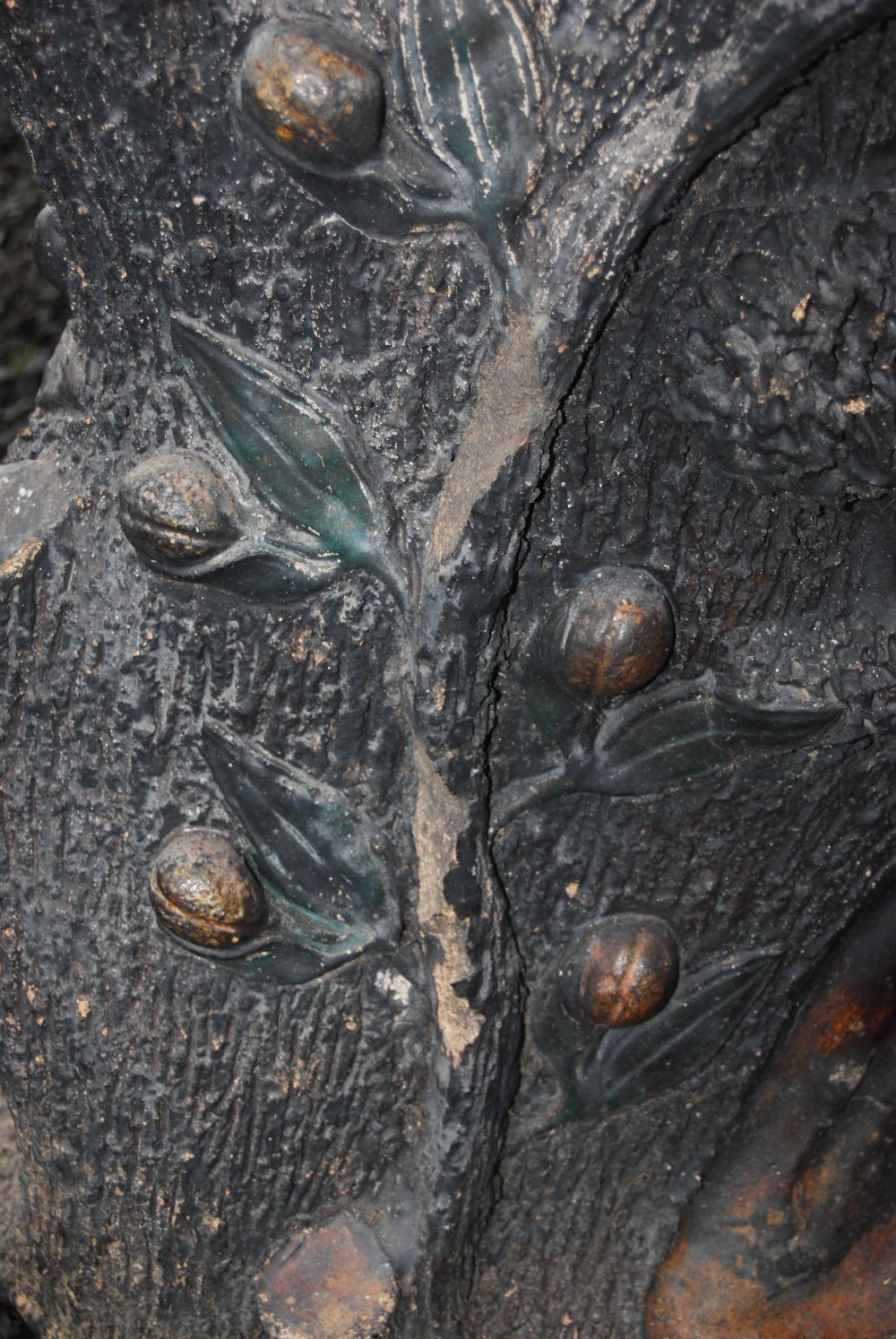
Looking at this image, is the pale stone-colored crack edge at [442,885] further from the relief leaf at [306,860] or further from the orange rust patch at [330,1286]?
the orange rust patch at [330,1286]

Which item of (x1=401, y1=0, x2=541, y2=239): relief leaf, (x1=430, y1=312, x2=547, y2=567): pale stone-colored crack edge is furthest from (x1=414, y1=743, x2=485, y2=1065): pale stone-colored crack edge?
(x1=401, y1=0, x2=541, y2=239): relief leaf

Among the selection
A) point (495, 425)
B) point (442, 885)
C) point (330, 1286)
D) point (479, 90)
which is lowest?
point (330, 1286)

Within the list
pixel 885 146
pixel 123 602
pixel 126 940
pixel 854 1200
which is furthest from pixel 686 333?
pixel 854 1200

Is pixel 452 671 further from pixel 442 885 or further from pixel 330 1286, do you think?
pixel 330 1286

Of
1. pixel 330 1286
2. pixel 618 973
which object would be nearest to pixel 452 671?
pixel 618 973

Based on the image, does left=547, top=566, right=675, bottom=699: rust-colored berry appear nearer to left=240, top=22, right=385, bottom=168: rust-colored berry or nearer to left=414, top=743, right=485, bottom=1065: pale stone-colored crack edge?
left=414, top=743, right=485, bottom=1065: pale stone-colored crack edge

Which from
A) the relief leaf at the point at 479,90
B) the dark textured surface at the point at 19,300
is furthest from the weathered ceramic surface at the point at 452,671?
the dark textured surface at the point at 19,300

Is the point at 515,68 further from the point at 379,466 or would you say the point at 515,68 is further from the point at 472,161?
the point at 379,466
